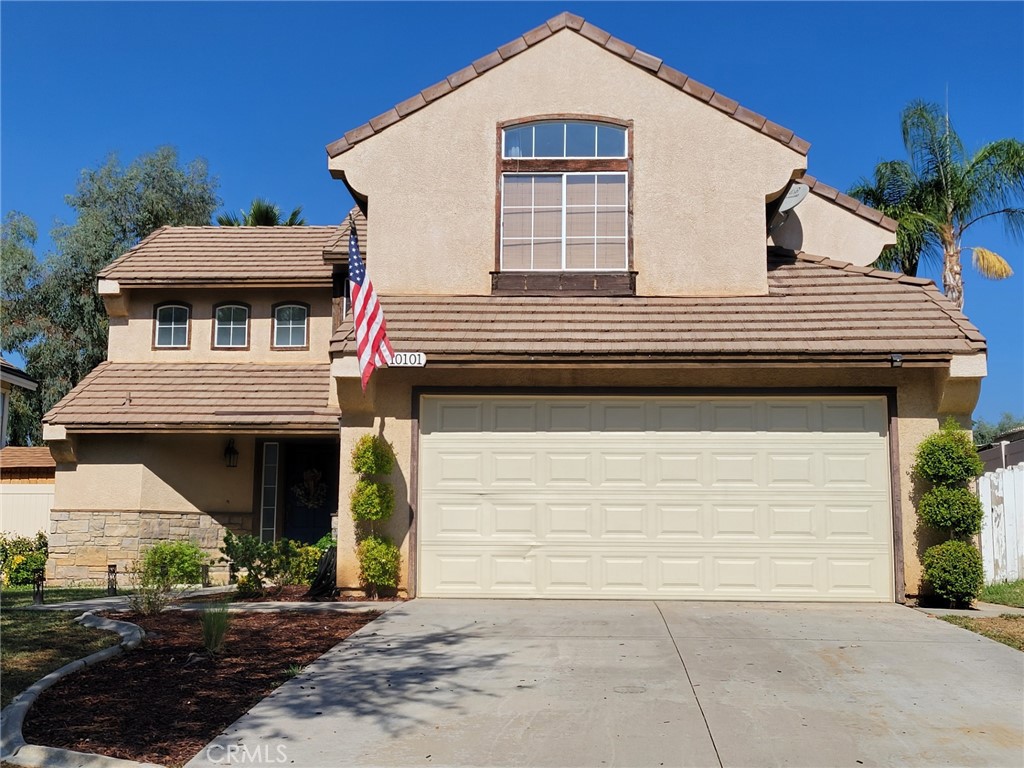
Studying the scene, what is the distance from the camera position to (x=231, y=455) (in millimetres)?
17594

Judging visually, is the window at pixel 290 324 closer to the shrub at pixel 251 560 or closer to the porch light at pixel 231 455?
the porch light at pixel 231 455

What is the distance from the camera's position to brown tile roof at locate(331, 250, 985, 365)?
10953 mm

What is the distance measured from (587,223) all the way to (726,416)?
3002 millimetres

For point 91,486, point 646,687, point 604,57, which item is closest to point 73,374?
point 91,486

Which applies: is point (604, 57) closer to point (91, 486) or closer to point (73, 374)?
point (91, 486)

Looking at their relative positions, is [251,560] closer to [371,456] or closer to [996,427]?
[371,456]

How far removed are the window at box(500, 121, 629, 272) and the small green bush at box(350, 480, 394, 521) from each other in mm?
3249

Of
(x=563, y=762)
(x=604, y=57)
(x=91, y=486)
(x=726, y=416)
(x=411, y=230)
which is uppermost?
(x=604, y=57)

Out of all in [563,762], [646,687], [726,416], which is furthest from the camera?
[726,416]

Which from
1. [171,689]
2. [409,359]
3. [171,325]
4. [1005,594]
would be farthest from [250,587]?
[1005,594]

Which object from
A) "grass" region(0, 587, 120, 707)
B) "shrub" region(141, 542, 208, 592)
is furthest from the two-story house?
"shrub" region(141, 542, 208, 592)

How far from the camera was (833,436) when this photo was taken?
11.4m

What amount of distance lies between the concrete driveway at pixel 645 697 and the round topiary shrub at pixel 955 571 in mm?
1137

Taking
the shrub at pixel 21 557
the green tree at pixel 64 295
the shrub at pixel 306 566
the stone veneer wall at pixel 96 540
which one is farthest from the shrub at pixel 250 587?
the green tree at pixel 64 295
